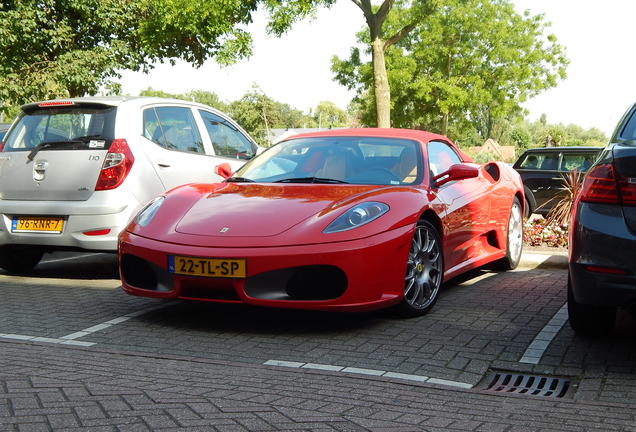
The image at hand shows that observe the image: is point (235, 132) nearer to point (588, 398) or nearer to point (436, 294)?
point (436, 294)

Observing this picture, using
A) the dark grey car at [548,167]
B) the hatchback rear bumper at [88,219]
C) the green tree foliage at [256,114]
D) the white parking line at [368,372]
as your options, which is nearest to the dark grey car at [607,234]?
the white parking line at [368,372]

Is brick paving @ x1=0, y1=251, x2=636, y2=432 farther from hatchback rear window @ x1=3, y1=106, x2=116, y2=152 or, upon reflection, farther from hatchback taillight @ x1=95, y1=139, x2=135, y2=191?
hatchback rear window @ x1=3, y1=106, x2=116, y2=152

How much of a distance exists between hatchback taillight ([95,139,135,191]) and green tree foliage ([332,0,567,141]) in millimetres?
35689

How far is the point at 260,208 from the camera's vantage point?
535 cm

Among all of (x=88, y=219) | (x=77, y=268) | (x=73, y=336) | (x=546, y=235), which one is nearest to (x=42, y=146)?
(x=88, y=219)

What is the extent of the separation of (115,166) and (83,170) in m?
0.29

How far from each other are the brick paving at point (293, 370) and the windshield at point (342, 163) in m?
1.01

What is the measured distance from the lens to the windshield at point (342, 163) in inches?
235

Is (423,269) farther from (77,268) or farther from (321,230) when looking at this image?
(77,268)

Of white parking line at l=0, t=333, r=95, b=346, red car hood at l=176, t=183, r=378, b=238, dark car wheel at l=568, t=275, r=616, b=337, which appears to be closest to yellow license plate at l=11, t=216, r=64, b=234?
red car hood at l=176, t=183, r=378, b=238

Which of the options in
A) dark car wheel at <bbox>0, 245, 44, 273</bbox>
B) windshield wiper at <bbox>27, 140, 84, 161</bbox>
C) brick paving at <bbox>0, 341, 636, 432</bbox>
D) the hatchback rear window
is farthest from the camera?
dark car wheel at <bbox>0, 245, 44, 273</bbox>

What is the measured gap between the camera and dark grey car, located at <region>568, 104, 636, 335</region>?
4.07 metres

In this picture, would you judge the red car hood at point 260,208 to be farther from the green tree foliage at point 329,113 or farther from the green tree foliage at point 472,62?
the green tree foliage at point 329,113

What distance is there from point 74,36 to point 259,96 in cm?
8661
